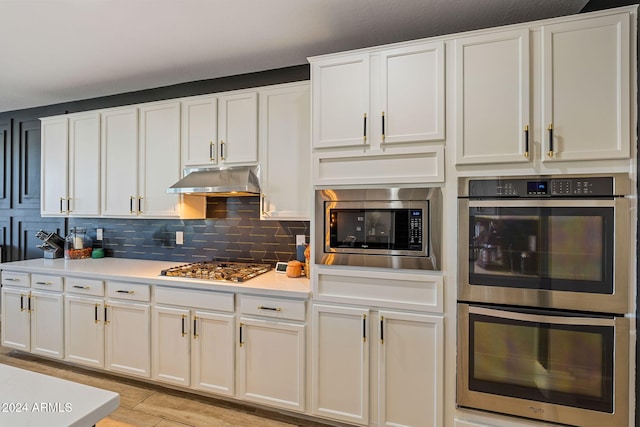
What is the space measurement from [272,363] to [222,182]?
4.49 feet

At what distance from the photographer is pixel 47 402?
2.64ft

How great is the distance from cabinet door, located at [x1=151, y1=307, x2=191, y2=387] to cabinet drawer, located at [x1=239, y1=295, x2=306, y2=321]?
500 mm

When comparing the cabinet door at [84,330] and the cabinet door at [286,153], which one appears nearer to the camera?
the cabinet door at [286,153]

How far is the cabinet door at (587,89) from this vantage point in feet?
5.27

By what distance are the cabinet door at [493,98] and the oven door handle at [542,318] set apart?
812 millimetres

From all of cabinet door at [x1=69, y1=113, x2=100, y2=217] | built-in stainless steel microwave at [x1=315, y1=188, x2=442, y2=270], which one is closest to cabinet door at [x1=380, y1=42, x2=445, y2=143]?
built-in stainless steel microwave at [x1=315, y1=188, x2=442, y2=270]

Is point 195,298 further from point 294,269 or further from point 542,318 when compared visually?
point 542,318

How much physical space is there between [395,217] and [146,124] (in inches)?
95.1

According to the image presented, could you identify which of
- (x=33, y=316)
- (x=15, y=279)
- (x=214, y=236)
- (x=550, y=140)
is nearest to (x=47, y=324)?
(x=33, y=316)

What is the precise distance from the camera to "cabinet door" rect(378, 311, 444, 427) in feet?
6.23

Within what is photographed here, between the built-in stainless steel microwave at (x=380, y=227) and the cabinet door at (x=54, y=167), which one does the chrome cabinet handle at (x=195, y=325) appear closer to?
the built-in stainless steel microwave at (x=380, y=227)

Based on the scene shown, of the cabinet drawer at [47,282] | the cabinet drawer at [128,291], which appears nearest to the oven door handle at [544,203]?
the cabinet drawer at [128,291]

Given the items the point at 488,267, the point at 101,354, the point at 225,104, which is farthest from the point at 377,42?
the point at 101,354

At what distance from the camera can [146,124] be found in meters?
3.00
